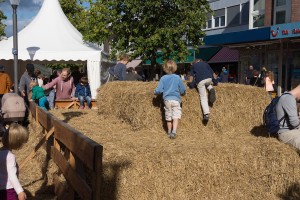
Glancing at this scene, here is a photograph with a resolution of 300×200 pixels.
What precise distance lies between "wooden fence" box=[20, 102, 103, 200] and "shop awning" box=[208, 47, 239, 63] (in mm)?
25119

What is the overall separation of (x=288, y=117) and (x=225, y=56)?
2597cm

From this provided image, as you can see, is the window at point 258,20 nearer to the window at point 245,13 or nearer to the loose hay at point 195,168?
the window at point 245,13

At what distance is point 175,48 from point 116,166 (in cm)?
1533

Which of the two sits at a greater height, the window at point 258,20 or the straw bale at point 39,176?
the window at point 258,20

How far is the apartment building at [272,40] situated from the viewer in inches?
804

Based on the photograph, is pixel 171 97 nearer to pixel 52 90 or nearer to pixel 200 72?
pixel 200 72

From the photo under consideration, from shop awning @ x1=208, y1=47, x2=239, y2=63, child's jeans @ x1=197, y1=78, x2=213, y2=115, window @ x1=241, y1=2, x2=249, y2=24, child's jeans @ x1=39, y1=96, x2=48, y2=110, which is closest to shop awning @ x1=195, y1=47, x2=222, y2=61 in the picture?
shop awning @ x1=208, y1=47, x2=239, y2=63

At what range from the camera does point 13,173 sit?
3645mm

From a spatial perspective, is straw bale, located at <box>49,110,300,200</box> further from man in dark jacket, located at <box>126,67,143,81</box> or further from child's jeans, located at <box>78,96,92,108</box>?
man in dark jacket, located at <box>126,67,143,81</box>

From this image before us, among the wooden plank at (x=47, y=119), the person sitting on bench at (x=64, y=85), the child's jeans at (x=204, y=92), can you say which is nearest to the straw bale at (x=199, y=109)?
the child's jeans at (x=204, y=92)

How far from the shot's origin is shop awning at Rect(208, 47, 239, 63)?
30.4 m

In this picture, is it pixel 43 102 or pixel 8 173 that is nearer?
pixel 8 173

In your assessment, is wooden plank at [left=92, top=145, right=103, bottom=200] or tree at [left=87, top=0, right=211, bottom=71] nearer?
wooden plank at [left=92, top=145, right=103, bottom=200]

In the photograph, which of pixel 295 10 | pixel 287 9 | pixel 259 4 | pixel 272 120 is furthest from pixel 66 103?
pixel 259 4
